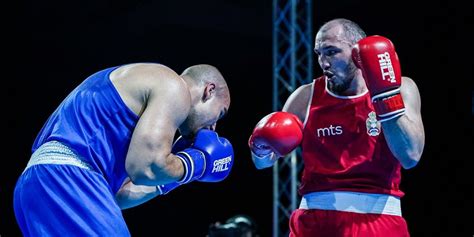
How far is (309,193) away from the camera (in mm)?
3061

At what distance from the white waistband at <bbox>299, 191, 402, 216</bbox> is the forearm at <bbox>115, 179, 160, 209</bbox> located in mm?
829

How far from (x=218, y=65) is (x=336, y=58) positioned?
7.22 metres

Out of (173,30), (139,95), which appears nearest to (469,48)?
(173,30)

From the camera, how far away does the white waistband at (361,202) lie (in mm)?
2900

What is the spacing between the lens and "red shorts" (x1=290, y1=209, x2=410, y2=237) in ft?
9.36

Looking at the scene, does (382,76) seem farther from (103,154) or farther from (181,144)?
(103,154)

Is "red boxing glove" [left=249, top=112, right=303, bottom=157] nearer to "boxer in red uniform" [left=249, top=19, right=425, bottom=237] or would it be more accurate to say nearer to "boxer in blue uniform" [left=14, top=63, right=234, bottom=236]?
"boxer in red uniform" [left=249, top=19, right=425, bottom=237]

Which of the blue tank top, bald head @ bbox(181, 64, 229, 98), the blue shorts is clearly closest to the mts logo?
bald head @ bbox(181, 64, 229, 98)

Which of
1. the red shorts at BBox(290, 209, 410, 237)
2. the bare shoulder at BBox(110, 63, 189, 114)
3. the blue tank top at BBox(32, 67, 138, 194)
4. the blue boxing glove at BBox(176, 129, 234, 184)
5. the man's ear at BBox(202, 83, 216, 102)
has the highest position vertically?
the bare shoulder at BBox(110, 63, 189, 114)

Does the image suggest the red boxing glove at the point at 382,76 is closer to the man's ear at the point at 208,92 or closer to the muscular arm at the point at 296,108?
the muscular arm at the point at 296,108

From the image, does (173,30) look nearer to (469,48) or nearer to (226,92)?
(469,48)

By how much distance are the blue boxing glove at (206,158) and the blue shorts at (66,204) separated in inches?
14.4

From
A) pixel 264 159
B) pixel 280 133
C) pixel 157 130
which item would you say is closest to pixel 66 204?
pixel 157 130

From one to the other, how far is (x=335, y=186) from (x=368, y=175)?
163 millimetres
